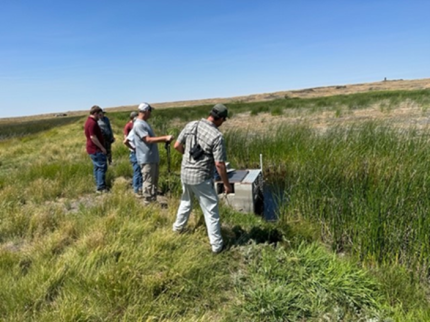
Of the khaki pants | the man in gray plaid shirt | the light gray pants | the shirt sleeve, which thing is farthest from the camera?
the khaki pants

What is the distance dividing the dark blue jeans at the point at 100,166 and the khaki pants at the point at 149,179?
1430 mm

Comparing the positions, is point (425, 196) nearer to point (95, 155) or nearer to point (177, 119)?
point (95, 155)

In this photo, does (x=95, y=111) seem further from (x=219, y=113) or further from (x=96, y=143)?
(x=219, y=113)

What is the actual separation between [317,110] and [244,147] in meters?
17.6

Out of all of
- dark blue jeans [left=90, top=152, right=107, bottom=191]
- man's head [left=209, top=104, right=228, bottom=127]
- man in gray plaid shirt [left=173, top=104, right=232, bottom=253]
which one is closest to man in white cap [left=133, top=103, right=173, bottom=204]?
man in gray plaid shirt [left=173, top=104, right=232, bottom=253]

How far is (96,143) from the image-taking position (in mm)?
5551

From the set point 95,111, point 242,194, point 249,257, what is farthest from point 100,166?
point 249,257

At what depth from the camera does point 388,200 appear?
3592 millimetres

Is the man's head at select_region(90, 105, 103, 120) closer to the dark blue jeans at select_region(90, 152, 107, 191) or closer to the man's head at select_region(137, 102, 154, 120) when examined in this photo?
the dark blue jeans at select_region(90, 152, 107, 191)

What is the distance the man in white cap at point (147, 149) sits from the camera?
14.5ft

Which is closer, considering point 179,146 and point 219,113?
point 219,113

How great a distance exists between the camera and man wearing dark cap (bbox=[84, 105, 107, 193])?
5531 millimetres

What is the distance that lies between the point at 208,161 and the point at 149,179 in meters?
1.99

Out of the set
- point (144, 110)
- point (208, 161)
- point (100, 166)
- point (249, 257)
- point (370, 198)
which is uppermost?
point (144, 110)
